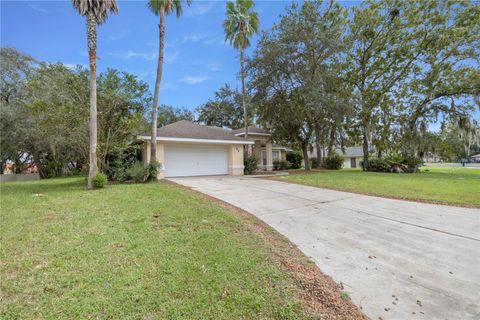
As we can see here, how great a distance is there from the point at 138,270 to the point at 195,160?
12.1 meters

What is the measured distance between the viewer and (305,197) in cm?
776

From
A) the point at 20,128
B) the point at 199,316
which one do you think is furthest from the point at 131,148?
the point at 199,316

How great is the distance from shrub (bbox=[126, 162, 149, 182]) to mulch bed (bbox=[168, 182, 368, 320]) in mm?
8543

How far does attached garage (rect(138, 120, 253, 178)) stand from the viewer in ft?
43.3

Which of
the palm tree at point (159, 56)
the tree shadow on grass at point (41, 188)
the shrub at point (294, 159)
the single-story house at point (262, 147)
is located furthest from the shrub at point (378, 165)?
the tree shadow on grass at point (41, 188)

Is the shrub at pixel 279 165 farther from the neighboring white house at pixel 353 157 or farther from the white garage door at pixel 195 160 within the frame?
the neighboring white house at pixel 353 157

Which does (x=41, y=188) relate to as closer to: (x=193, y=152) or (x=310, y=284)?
(x=193, y=152)

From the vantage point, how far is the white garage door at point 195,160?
14.0 m

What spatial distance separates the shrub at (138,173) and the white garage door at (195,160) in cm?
263

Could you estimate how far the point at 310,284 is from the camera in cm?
276

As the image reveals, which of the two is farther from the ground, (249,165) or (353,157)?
(353,157)

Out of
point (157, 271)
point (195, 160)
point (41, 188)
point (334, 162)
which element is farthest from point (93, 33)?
point (334, 162)

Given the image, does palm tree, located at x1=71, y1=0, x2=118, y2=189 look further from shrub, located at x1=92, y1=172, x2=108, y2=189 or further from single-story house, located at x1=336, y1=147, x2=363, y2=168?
single-story house, located at x1=336, y1=147, x2=363, y2=168

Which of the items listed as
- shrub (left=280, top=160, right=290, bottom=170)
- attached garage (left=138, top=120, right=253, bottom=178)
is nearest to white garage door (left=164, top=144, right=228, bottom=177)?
attached garage (left=138, top=120, right=253, bottom=178)
